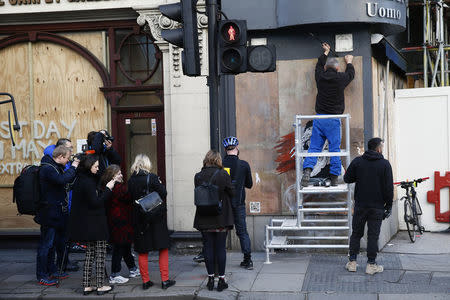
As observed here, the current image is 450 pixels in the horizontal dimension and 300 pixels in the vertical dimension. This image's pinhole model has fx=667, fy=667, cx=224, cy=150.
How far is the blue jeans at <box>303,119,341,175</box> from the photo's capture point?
390 inches

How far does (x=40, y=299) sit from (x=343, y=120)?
517cm

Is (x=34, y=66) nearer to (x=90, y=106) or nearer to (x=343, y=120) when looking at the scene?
(x=90, y=106)

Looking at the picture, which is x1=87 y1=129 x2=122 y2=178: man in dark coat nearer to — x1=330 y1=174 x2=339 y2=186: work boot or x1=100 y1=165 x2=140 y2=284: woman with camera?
x1=100 y1=165 x2=140 y2=284: woman with camera

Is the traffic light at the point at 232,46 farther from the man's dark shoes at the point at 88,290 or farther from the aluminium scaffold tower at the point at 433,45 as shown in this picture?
the aluminium scaffold tower at the point at 433,45

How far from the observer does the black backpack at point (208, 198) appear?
310 inches

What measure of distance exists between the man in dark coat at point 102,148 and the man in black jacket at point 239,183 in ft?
5.86

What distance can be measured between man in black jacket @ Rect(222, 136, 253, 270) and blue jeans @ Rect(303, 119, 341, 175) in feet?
3.68

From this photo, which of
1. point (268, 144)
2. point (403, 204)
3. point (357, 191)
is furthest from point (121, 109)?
point (403, 204)

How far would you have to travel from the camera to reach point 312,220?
982 centimetres

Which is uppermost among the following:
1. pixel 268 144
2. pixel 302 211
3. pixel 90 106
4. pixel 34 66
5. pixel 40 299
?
pixel 34 66

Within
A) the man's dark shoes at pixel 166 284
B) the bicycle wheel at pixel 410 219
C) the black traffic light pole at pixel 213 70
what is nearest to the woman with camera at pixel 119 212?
the man's dark shoes at pixel 166 284

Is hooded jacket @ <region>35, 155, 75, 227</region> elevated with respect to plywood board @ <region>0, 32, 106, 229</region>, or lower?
lower

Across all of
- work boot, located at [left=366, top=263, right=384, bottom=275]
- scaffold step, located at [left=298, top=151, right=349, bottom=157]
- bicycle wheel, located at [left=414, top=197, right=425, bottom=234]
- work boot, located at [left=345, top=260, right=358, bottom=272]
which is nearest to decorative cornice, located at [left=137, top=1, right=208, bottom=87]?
scaffold step, located at [left=298, top=151, right=349, bottom=157]

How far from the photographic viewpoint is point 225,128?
34.7 feet
